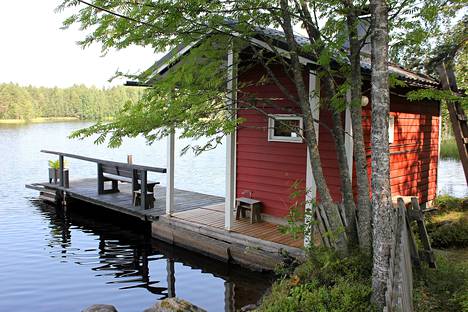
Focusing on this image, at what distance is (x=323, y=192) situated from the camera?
5.36 metres

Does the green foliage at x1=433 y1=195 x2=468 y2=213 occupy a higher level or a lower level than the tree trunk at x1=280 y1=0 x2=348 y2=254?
lower

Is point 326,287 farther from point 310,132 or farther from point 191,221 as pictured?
point 191,221

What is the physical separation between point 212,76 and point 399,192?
515 cm

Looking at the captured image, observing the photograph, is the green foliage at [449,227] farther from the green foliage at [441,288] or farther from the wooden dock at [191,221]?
the wooden dock at [191,221]

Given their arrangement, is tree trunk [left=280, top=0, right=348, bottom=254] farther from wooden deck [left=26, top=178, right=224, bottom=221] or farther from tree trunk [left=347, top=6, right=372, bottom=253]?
wooden deck [left=26, top=178, right=224, bottom=221]

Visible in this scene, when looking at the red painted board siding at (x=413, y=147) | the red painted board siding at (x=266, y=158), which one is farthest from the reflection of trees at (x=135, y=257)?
the red painted board siding at (x=413, y=147)

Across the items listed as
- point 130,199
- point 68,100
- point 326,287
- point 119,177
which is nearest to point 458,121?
point 326,287

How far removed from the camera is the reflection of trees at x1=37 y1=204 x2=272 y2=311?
687 centimetres

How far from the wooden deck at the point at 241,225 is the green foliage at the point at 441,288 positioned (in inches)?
89.9

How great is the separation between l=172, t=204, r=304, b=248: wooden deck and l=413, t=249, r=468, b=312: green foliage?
228 centimetres

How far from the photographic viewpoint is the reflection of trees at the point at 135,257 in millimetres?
6867

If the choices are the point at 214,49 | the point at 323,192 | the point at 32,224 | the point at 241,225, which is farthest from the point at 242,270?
the point at 32,224

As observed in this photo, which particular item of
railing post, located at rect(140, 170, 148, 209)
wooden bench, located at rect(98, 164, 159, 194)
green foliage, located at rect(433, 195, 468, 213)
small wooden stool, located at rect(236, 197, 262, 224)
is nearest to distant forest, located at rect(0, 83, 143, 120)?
wooden bench, located at rect(98, 164, 159, 194)

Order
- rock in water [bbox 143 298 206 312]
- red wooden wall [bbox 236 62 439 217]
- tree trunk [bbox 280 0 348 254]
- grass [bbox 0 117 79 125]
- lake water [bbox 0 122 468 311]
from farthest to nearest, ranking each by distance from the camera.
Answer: grass [bbox 0 117 79 125], red wooden wall [bbox 236 62 439 217], lake water [bbox 0 122 468 311], rock in water [bbox 143 298 206 312], tree trunk [bbox 280 0 348 254]
